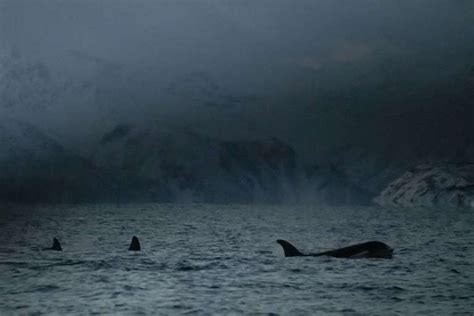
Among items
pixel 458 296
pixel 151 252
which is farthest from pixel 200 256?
pixel 458 296

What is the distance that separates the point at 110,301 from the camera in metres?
30.6

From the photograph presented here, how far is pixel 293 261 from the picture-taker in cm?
4881

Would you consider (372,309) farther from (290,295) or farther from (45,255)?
(45,255)

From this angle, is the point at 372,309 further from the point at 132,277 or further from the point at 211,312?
the point at 132,277

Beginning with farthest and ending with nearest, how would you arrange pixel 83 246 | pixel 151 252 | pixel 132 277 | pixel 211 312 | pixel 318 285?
pixel 83 246 → pixel 151 252 → pixel 132 277 → pixel 318 285 → pixel 211 312

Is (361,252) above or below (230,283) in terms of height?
above

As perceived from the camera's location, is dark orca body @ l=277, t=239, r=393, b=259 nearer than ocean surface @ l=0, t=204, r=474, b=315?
No

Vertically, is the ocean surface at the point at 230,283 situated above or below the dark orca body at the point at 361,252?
below

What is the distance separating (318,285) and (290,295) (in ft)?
12.7

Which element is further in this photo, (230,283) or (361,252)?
(361,252)

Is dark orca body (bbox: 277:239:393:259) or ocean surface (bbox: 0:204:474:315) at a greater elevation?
dark orca body (bbox: 277:239:393:259)

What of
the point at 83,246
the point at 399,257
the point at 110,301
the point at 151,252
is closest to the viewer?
the point at 110,301

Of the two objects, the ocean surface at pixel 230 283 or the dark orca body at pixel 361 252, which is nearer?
the ocean surface at pixel 230 283

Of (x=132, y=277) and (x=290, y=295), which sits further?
(x=132, y=277)
